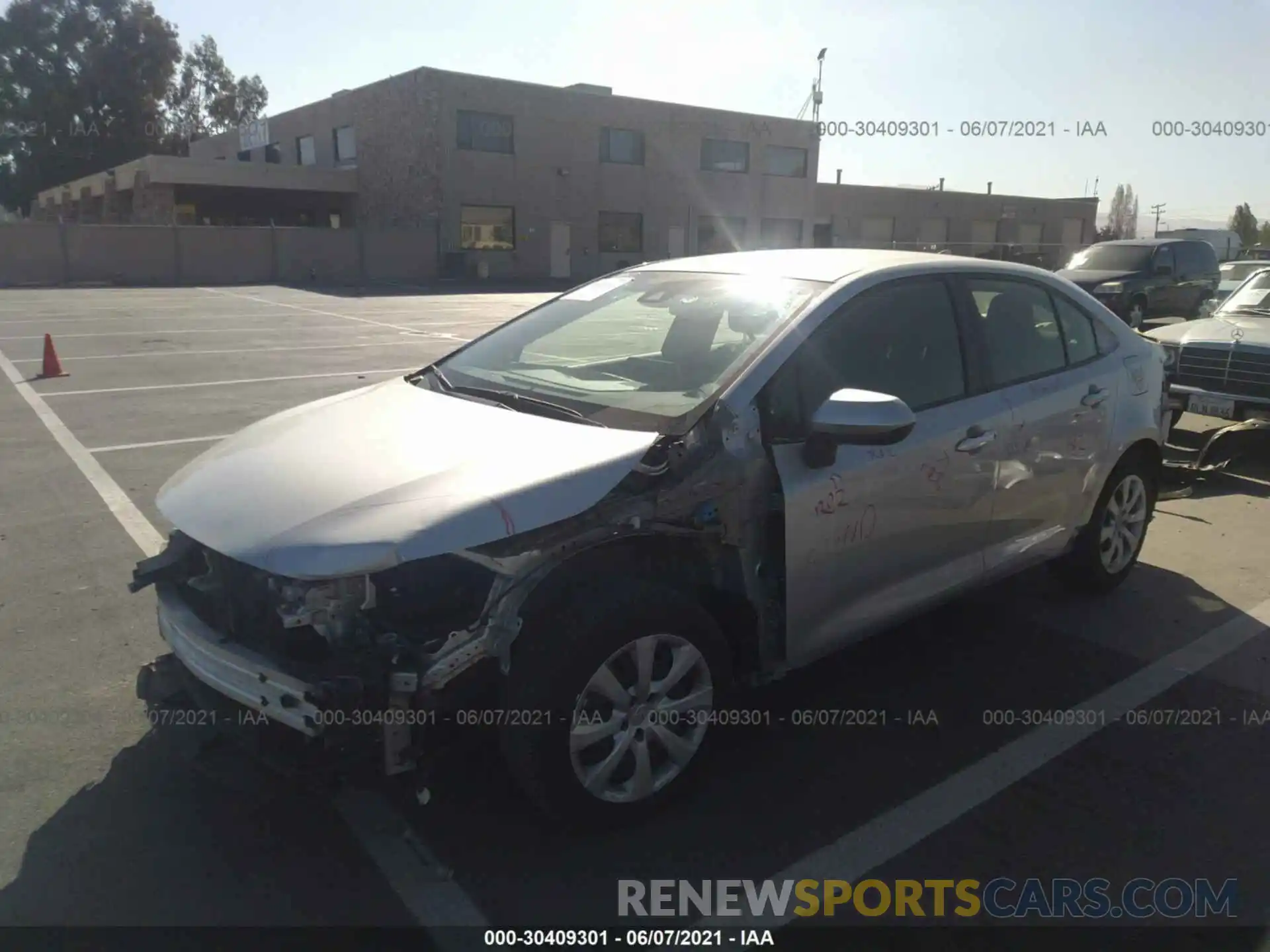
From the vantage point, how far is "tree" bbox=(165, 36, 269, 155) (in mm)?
67625

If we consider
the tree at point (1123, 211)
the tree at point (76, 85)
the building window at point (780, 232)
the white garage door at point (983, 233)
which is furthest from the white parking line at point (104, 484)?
the tree at point (1123, 211)

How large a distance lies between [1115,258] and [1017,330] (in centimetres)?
1614

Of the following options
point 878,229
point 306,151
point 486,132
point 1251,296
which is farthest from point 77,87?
point 1251,296

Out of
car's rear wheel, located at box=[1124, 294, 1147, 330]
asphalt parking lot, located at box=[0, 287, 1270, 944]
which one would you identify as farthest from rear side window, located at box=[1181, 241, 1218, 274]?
asphalt parking lot, located at box=[0, 287, 1270, 944]

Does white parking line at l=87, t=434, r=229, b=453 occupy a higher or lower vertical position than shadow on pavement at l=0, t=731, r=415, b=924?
higher

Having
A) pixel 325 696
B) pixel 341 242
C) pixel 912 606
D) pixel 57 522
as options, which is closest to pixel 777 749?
pixel 912 606

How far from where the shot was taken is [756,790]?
334cm

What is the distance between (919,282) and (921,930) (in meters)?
2.45

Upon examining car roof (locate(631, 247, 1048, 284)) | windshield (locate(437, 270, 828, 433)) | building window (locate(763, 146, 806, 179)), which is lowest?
windshield (locate(437, 270, 828, 433))

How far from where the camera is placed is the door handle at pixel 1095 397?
182 inches

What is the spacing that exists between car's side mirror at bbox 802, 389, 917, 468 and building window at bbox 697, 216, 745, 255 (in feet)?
142

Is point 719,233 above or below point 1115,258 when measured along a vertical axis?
above

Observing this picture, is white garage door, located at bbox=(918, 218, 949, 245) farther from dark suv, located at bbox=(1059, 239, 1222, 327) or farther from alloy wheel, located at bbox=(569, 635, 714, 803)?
alloy wheel, located at bbox=(569, 635, 714, 803)

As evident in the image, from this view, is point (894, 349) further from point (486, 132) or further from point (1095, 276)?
point (486, 132)
